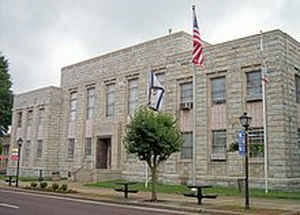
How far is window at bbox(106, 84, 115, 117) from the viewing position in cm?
3456

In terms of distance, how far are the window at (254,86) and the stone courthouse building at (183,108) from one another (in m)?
0.06

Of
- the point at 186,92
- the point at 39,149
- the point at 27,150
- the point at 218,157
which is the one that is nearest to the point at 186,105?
the point at 186,92

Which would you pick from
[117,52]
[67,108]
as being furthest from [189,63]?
[67,108]

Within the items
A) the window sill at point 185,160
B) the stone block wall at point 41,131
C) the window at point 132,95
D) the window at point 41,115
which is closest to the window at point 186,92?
the window sill at point 185,160

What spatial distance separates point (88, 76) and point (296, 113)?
2041cm

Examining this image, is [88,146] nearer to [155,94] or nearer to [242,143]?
[155,94]

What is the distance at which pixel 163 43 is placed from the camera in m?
30.9

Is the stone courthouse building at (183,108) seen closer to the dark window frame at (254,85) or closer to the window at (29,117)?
the dark window frame at (254,85)

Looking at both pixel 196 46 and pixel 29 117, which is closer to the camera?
pixel 196 46

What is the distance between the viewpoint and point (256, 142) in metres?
23.7

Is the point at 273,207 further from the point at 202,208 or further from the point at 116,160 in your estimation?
the point at 116,160

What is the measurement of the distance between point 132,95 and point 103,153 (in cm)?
628

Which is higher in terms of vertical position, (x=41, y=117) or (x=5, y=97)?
(x=5, y=97)

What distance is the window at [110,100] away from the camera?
34.6 metres
